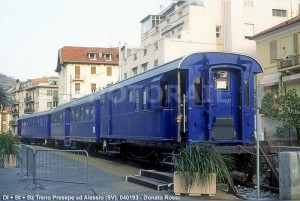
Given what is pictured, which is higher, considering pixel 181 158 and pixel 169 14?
pixel 169 14

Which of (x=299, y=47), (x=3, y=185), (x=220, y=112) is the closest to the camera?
(x=3, y=185)

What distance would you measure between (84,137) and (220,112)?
13051 mm

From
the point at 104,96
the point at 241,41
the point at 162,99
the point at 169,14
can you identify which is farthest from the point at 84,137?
the point at 169,14

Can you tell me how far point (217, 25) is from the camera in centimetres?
4478

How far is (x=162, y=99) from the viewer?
1277 cm

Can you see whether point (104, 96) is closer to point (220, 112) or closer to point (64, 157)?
point (64, 157)

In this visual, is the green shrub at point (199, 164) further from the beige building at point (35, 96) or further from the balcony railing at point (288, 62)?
the beige building at point (35, 96)

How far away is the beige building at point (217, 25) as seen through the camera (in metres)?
42.7

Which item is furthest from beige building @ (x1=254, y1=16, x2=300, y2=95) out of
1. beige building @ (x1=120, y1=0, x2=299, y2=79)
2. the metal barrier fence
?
the metal barrier fence

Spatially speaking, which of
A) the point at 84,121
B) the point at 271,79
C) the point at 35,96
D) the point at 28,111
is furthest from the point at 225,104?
the point at 35,96

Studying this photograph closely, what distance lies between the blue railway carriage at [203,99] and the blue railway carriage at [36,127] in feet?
Answer: 79.0

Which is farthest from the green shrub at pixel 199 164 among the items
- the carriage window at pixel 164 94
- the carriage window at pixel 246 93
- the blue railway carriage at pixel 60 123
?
the blue railway carriage at pixel 60 123

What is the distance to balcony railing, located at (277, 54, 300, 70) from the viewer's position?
29.4 metres

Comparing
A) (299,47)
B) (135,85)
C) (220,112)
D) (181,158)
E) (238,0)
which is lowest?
(181,158)
